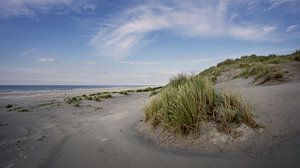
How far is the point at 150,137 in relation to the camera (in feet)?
18.6

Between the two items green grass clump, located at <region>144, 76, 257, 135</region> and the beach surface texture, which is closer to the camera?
the beach surface texture

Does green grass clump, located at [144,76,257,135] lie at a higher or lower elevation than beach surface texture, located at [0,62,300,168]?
higher

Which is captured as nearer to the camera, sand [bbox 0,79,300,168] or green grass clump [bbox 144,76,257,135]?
sand [bbox 0,79,300,168]

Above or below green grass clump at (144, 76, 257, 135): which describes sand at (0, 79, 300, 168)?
below

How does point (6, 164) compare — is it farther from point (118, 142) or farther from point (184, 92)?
point (184, 92)

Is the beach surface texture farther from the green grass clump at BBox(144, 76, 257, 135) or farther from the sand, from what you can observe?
the green grass clump at BBox(144, 76, 257, 135)

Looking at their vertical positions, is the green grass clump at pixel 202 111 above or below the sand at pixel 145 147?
above

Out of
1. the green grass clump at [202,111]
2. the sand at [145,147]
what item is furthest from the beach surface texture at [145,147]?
the green grass clump at [202,111]

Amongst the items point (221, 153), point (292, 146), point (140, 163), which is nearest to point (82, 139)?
point (140, 163)

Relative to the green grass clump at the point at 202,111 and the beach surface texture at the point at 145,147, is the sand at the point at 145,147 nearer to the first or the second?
the beach surface texture at the point at 145,147

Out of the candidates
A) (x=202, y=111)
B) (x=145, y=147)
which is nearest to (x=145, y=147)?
(x=145, y=147)

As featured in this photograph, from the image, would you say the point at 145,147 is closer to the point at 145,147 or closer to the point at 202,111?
the point at 145,147

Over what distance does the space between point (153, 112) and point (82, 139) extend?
207cm

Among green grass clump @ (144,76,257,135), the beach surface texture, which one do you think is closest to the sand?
the beach surface texture
